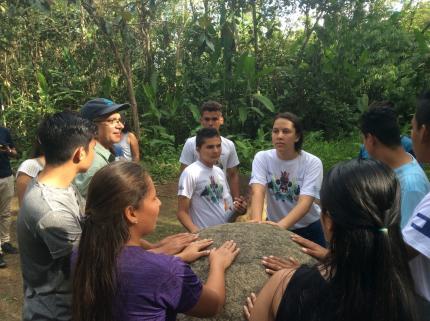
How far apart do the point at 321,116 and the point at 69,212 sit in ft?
31.3

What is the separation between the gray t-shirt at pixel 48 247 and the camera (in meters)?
1.89

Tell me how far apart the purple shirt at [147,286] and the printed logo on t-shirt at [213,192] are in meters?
1.89

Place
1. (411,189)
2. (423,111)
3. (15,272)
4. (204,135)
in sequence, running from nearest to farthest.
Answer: (423,111), (411,189), (204,135), (15,272)

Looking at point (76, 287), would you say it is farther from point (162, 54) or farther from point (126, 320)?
point (162, 54)

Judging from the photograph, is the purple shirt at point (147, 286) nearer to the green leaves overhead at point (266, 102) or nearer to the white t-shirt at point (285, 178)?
the white t-shirt at point (285, 178)

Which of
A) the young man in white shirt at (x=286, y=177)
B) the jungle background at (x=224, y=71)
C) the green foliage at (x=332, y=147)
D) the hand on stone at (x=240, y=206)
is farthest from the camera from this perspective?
the jungle background at (x=224, y=71)

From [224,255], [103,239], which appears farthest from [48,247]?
[224,255]

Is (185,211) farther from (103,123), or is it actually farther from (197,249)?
(197,249)

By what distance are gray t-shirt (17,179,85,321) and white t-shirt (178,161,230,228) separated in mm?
1515

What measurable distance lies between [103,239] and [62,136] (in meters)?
0.72

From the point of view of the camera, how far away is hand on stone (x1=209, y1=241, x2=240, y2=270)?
2.03 m

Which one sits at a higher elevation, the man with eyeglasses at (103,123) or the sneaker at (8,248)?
the man with eyeglasses at (103,123)

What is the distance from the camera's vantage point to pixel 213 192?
11.6 ft

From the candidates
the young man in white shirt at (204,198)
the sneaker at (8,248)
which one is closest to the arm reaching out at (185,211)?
the young man in white shirt at (204,198)
